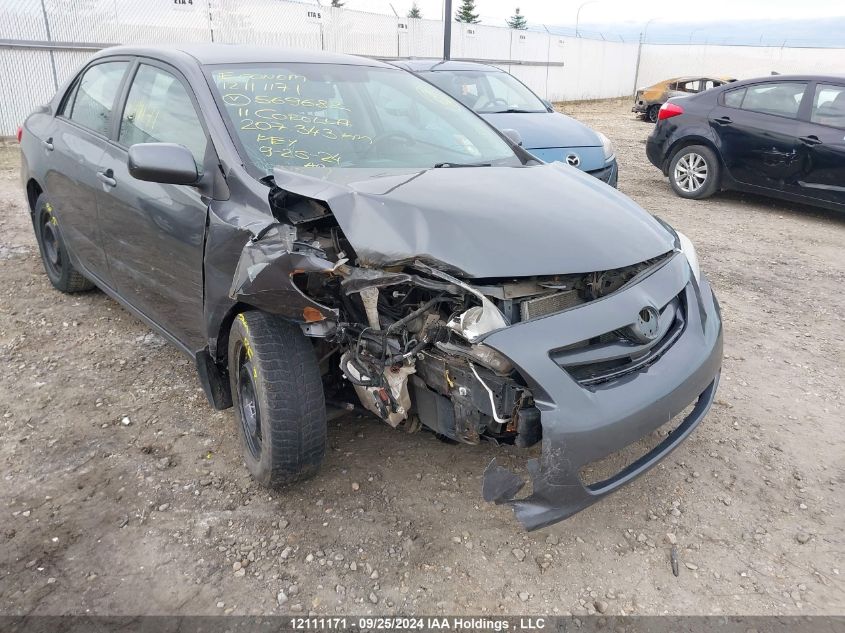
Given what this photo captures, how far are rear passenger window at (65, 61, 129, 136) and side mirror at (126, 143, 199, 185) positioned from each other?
122 cm

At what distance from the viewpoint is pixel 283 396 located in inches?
98.6

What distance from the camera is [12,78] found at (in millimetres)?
11414

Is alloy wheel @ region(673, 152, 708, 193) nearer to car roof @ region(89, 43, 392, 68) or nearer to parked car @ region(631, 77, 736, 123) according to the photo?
car roof @ region(89, 43, 392, 68)

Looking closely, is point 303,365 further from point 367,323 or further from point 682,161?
point 682,161

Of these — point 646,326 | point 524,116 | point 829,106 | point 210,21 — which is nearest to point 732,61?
point 210,21

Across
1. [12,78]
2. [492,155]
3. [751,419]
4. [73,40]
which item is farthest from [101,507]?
[73,40]

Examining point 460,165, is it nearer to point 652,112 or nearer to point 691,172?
point 691,172

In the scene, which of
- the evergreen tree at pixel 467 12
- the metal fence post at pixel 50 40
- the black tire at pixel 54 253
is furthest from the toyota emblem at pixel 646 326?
the evergreen tree at pixel 467 12

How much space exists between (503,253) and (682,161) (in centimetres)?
694

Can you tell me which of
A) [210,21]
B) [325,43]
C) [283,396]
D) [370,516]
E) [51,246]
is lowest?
[370,516]

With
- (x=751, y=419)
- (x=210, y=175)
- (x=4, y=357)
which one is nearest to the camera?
(x=210, y=175)

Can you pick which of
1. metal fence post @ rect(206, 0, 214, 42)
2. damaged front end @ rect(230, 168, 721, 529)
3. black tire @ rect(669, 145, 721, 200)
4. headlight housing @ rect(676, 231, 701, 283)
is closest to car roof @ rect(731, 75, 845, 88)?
black tire @ rect(669, 145, 721, 200)

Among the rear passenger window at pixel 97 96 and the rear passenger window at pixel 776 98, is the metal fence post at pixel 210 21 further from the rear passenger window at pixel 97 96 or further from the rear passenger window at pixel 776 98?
the rear passenger window at pixel 97 96

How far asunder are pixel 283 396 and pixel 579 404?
1.10 metres
